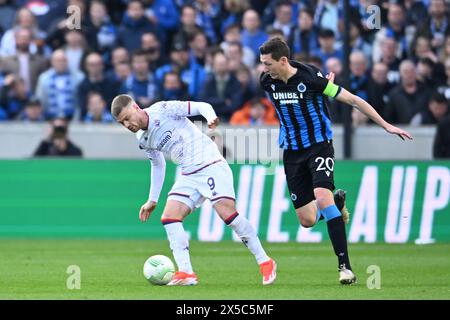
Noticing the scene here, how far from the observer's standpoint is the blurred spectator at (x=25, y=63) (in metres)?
20.4

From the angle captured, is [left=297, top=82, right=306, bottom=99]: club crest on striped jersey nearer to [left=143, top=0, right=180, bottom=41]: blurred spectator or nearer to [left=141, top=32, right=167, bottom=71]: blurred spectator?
[left=141, top=32, right=167, bottom=71]: blurred spectator

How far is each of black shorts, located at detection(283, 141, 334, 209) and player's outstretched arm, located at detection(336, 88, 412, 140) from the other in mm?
684

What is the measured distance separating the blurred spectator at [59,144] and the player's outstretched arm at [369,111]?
854 centimetres

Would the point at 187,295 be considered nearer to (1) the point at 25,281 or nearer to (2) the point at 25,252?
(1) the point at 25,281

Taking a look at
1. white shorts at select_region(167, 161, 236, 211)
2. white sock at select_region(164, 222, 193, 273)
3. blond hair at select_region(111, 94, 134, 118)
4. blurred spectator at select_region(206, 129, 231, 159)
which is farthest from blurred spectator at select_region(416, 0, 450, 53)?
blond hair at select_region(111, 94, 134, 118)

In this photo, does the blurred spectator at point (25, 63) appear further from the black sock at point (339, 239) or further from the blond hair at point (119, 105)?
the black sock at point (339, 239)

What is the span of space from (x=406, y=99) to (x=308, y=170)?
7193 mm

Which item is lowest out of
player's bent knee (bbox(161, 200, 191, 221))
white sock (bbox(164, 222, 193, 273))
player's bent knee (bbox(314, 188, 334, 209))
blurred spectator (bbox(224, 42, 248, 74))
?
white sock (bbox(164, 222, 193, 273))

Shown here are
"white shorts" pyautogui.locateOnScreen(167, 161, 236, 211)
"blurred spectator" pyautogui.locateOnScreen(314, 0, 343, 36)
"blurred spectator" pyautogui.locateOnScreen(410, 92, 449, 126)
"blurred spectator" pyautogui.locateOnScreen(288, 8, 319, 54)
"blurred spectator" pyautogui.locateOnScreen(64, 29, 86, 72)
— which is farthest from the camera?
"blurred spectator" pyautogui.locateOnScreen(64, 29, 86, 72)

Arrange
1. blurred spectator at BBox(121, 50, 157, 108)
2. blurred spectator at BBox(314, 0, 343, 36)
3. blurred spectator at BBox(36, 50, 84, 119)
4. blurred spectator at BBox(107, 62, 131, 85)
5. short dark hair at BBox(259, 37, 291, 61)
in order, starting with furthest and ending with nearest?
1. blurred spectator at BBox(107, 62, 131, 85)
2. blurred spectator at BBox(36, 50, 84, 119)
3. blurred spectator at BBox(314, 0, 343, 36)
4. blurred spectator at BBox(121, 50, 157, 108)
5. short dark hair at BBox(259, 37, 291, 61)

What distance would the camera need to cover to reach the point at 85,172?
18.2 m

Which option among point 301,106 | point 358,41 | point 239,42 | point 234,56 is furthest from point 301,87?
point 239,42

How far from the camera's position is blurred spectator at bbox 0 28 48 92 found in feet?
66.8

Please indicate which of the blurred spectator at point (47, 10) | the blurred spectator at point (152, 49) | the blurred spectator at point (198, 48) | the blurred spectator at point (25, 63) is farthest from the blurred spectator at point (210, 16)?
the blurred spectator at point (25, 63)
